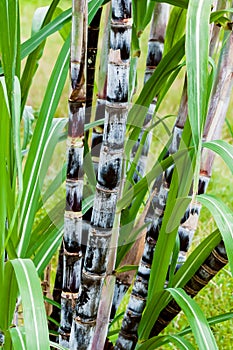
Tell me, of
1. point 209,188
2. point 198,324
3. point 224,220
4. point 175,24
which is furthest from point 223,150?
point 209,188

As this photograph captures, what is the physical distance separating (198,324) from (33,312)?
172 millimetres

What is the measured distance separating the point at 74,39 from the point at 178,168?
19cm

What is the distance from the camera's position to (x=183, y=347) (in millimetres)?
709

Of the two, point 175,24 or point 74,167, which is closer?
point 74,167

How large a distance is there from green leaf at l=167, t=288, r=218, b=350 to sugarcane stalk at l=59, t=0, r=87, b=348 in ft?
0.40

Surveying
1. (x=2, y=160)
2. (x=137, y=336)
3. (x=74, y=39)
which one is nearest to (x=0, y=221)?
(x=2, y=160)

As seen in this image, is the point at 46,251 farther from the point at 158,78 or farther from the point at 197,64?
the point at 197,64

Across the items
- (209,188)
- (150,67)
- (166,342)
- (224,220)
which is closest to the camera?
(224,220)

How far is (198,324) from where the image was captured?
64cm

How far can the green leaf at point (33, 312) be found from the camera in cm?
56

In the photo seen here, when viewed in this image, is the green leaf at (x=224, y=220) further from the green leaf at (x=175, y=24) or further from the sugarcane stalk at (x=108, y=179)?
the green leaf at (x=175, y=24)

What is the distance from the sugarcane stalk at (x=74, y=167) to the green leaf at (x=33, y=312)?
0.11m

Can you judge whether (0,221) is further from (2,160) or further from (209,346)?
(209,346)

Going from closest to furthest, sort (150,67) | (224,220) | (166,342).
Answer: (224,220)
(166,342)
(150,67)
